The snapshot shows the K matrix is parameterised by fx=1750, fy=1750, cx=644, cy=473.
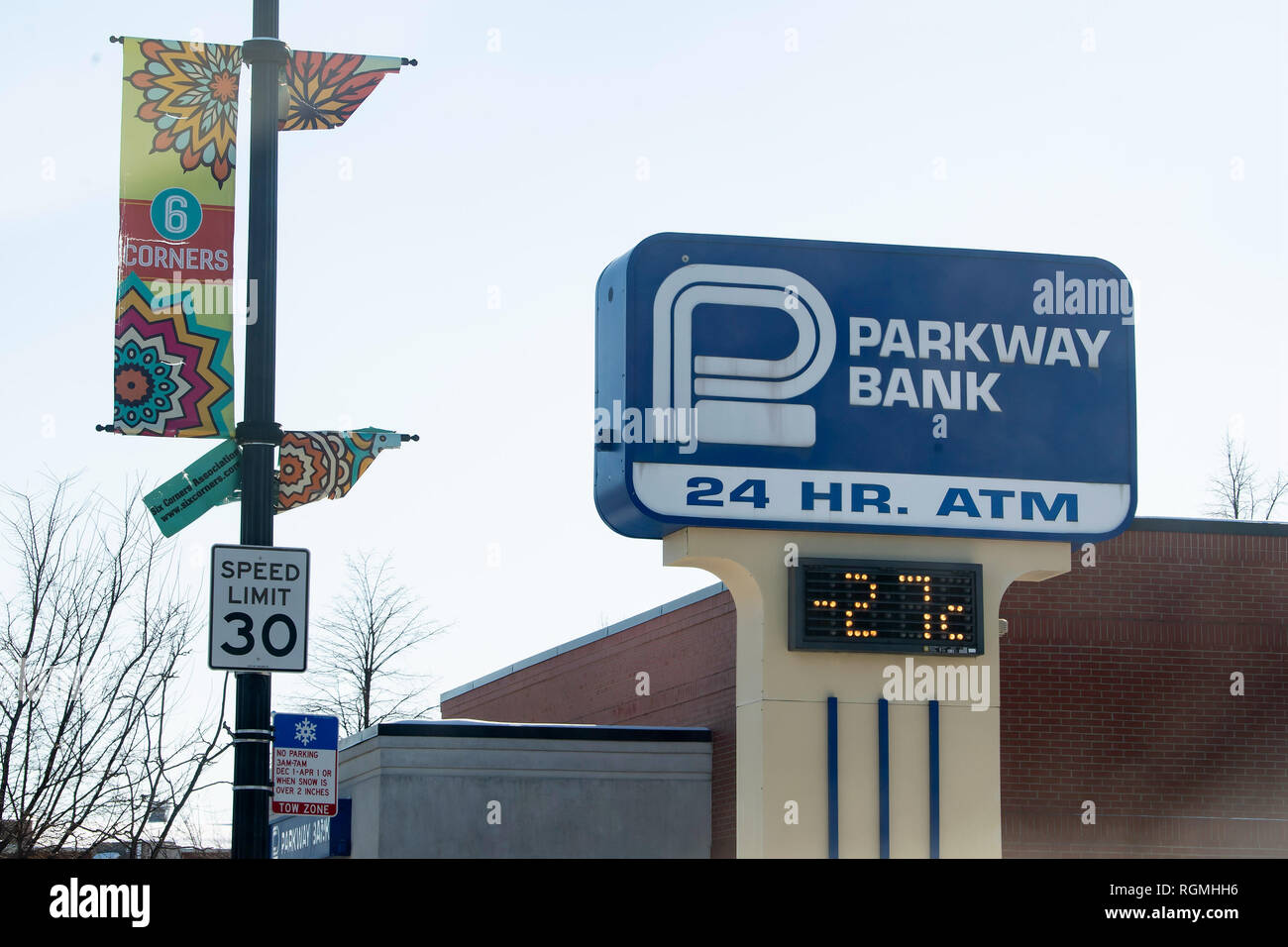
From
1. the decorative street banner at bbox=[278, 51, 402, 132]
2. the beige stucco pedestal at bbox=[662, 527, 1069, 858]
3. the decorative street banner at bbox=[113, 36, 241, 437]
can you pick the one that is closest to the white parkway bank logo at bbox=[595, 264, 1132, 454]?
the beige stucco pedestal at bbox=[662, 527, 1069, 858]

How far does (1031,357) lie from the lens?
13.6 metres

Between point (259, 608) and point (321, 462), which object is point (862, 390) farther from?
point (259, 608)

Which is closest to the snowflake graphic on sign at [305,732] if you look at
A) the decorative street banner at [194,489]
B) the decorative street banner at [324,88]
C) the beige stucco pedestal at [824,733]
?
the beige stucco pedestal at [824,733]

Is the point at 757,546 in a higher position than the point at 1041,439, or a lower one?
lower

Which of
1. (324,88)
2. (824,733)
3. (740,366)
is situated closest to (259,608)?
(324,88)

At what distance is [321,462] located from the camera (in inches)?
444

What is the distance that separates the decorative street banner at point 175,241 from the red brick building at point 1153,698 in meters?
9.94

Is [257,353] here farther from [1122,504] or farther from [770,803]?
[1122,504]

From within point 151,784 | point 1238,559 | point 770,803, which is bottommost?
point 151,784

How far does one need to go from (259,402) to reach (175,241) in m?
1.32

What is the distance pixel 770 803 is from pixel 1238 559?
8.72 metres

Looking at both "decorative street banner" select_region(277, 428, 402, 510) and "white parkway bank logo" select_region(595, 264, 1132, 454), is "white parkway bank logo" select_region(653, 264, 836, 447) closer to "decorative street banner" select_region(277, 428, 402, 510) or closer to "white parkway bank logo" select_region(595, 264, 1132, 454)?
"white parkway bank logo" select_region(595, 264, 1132, 454)

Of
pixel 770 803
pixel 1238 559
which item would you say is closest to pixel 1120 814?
pixel 1238 559
